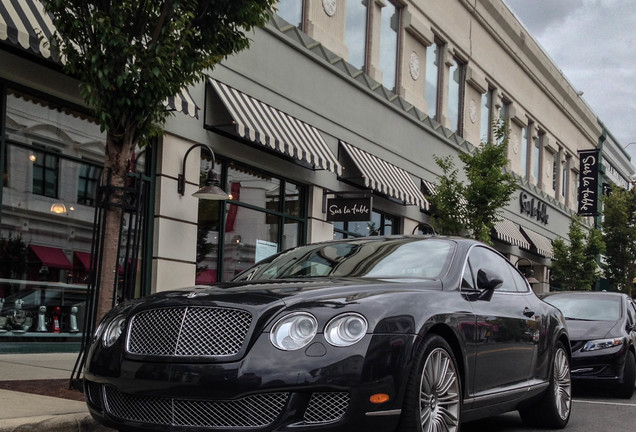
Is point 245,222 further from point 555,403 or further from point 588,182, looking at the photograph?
point 588,182

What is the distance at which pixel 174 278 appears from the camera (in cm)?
1277

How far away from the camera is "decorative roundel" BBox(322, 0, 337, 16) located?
56.4ft

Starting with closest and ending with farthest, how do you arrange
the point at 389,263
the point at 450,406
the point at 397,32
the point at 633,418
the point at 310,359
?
the point at 310,359 → the point at 450,406 → the point at 389,263 → the point at 633,418 → the point at 397,32

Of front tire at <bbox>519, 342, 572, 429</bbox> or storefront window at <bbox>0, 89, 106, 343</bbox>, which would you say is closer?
front tire at <bbox>519, 342, 572, 429</bbox>

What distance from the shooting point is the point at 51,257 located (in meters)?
11.1

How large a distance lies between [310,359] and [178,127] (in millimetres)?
9218

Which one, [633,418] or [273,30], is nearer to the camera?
[633,418]

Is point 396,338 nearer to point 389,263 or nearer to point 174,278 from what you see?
point 389,263

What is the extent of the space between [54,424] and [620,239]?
3593 centimetres

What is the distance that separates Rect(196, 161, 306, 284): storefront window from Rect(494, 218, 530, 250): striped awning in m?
10.6

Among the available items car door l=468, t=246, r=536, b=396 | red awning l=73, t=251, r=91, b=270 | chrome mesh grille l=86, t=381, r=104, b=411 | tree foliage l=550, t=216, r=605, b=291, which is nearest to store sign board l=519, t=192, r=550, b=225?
tree foliage l=550, t=216, r=605, b=291

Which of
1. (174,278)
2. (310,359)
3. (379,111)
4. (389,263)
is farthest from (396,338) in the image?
(379,111)

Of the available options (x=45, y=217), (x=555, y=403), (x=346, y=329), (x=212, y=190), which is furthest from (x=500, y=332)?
(x=45, y=217)

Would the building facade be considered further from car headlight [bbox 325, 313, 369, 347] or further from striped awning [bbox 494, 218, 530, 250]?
car headlight [bbox 325, 313, 369, 347]
